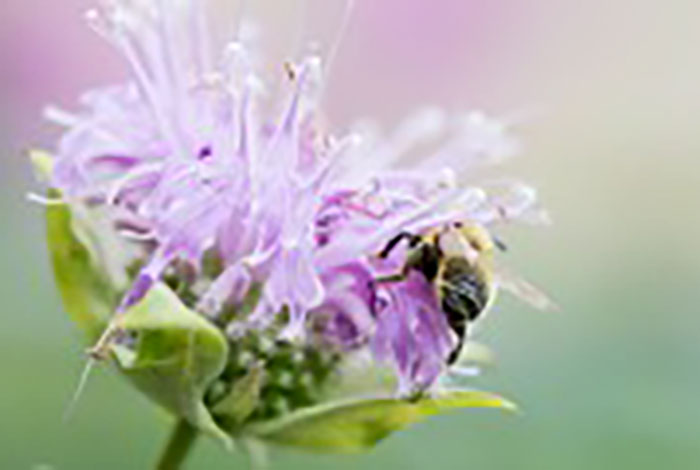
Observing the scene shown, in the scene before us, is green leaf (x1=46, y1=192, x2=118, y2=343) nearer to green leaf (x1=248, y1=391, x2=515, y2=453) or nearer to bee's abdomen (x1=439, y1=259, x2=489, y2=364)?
→ green leaf (x1=248, y1=391, x2=515, y2=453)

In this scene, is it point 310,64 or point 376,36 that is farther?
point 376,36

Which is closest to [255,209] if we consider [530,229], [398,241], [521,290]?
[398,241]

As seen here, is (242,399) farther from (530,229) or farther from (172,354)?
(530,229)

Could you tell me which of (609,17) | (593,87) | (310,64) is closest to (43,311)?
(310,64)

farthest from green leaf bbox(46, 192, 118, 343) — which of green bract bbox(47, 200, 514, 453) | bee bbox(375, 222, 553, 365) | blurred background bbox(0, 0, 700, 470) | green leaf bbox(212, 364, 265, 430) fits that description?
blurred background bbox(0, 0, 700, 470)

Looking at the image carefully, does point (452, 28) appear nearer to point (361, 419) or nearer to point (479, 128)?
point (479, 128)

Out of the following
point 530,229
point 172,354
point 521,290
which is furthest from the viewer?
point 530,229

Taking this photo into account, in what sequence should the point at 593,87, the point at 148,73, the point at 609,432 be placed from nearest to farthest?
the point at 148,73
the point at 609,432
the point at 593,87
